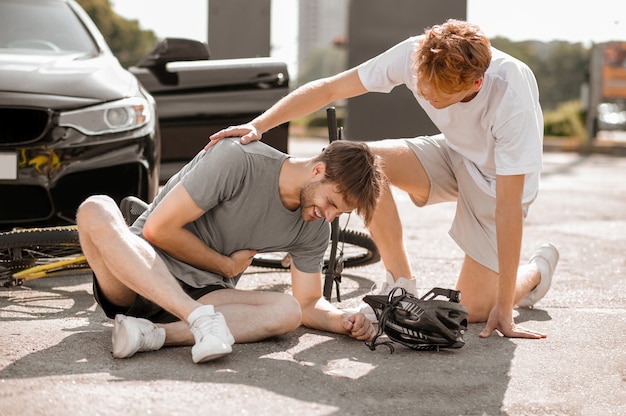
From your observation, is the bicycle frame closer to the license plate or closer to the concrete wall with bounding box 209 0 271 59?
the license plate

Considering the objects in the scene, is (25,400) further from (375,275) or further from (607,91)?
(607,91)

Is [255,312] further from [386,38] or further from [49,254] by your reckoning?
[386,38]

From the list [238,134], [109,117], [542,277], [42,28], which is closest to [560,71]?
[42,28]

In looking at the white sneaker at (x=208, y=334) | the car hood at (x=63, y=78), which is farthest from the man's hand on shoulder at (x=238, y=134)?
the car hood at (x=63, y=78)

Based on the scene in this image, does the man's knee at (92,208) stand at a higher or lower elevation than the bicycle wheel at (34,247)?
higher

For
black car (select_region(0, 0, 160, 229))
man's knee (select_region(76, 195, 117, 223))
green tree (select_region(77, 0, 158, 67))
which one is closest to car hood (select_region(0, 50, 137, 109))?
black car (select_region(0, 0, 160, 229))

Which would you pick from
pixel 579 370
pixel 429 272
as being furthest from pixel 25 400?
pixel 429 272

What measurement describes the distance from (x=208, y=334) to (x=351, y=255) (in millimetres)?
2248

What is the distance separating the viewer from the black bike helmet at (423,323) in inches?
152

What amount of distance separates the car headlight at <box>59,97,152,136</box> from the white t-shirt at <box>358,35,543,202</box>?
1.55 meters

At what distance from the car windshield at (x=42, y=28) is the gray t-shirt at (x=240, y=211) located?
258 cm

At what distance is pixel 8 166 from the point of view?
5.13 m

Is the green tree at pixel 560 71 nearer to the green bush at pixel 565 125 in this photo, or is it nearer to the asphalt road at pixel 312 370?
the green bush at pixel 565 125

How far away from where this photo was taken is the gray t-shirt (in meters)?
3.74
